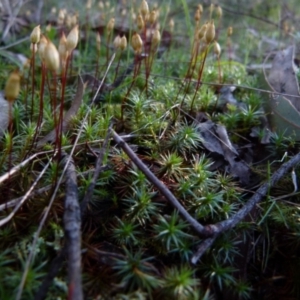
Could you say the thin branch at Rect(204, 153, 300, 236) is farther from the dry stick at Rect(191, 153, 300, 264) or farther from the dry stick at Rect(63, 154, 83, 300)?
the dry stick at Rect(63, 154, 83, 300)

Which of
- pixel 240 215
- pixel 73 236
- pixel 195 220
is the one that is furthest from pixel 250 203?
pixel 73 236

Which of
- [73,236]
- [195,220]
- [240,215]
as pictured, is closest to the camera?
[73,236]

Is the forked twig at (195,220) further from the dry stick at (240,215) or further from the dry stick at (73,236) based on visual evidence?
the dry stick at (73,236)

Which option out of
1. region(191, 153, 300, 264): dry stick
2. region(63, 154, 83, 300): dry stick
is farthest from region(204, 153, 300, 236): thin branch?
region(63, 154, 83, 300): dry stick

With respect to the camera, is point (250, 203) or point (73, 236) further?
point (250, 203)

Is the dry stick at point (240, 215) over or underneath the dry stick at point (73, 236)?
underneath

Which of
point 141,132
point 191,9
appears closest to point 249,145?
point 141,132

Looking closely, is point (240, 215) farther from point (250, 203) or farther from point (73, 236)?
point (73, 236)

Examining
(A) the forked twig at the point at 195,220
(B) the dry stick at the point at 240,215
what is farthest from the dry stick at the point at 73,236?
(B) the dry stick at the point at 240,215

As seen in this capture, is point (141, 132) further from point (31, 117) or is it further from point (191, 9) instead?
point (191, 9)
